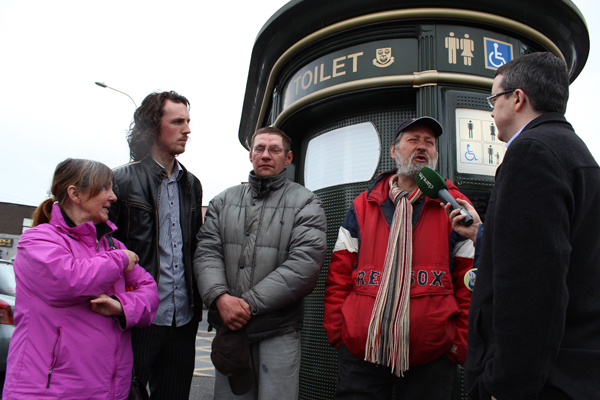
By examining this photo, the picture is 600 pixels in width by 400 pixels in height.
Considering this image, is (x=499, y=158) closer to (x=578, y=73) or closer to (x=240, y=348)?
Result: (x=578, y=73)

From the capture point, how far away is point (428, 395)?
81.0 inches

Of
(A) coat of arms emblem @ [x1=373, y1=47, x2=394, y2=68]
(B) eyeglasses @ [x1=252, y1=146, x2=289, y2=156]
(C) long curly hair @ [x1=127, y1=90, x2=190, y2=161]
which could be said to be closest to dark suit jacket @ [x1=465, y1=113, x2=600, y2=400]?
(B) eyeglasses @ [x1=252, y1=146, x2=289, y2=156]

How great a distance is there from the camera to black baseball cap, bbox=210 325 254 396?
2113mm

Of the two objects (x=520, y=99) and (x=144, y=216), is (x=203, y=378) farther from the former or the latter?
(x=520, y=99)

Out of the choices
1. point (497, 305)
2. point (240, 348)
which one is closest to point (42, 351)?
point (240, 348)

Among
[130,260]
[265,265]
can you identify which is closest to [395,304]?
[265,265]

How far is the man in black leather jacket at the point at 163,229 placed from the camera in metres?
2.22

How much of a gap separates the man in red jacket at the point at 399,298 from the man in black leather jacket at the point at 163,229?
0.85 m

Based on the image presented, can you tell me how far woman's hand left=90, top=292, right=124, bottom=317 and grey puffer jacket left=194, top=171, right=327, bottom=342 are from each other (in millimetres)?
473

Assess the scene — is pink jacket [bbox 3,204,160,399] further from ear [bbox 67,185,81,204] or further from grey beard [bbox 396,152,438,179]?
grey beard [bbox 396,152,438,179]

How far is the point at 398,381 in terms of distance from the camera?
7.05ft

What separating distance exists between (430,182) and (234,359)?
1.37 m

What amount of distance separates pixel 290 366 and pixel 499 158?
2400 millimetres

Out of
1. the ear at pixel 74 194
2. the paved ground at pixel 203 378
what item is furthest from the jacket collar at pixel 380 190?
the paved ground at pixel 203 378
